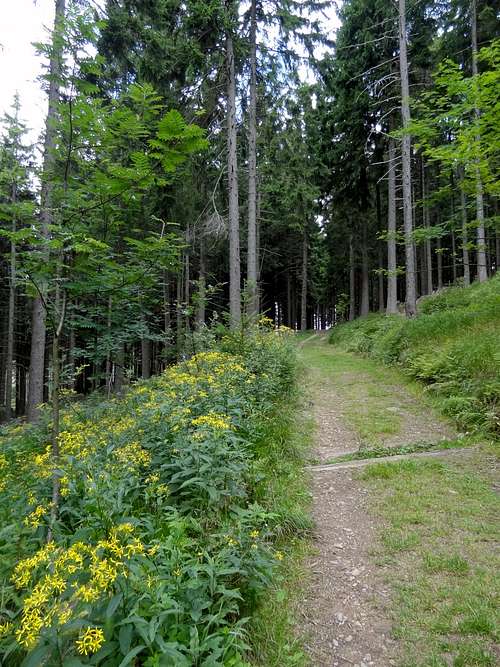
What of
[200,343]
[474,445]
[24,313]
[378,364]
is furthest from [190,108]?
[24,313]

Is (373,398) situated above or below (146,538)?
above

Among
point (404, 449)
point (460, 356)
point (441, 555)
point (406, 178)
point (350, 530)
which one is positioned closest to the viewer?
point (441, 555)

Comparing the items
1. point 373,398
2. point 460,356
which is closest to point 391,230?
point 460,356

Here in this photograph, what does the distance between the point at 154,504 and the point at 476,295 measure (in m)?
11.6

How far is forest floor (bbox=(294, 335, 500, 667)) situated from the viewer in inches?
89.0

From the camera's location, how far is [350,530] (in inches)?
137

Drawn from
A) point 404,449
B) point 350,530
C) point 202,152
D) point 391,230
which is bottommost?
point 350,530

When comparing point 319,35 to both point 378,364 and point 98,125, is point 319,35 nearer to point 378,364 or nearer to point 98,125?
point 378,364

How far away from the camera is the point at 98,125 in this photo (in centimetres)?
246

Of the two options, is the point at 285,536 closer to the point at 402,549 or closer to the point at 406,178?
the point at 402,549

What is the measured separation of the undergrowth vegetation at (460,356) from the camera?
5500 millimetres

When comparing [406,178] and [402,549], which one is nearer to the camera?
[402,549]

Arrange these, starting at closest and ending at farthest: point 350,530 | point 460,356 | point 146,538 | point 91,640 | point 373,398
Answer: point 91,640 → point 146,538 → point 350,530 → point 460,356 → point 373,398

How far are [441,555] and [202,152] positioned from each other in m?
12.4
